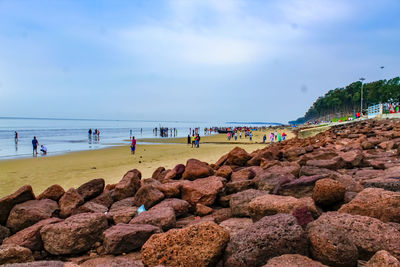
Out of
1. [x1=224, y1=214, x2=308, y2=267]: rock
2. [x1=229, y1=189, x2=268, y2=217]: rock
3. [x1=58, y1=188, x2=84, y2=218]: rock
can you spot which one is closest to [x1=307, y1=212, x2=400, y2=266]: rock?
[x1=224, y1=214, x2=308, y2=267]: rock

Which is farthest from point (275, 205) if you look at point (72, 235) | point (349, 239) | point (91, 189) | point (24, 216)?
point (24, 216)

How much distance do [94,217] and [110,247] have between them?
0.65 m

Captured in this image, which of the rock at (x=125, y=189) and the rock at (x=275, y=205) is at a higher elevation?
the rock at (x=275, y=205)

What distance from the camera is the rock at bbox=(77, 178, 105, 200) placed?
5840 mm

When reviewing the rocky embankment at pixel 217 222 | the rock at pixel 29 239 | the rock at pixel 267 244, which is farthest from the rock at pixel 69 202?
the rock at pixel 267 244

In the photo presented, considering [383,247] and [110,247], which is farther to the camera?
[110,247]

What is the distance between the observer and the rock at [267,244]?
2715 millimetres

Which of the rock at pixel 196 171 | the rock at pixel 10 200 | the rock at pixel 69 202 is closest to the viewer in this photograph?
the rock at pixel 10 200

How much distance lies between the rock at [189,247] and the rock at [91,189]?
3.12 metres

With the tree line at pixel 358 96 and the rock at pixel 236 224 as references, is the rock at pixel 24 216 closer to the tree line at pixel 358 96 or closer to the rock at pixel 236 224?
the rock at pixel 236 224

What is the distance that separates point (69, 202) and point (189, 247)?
3.32 meters

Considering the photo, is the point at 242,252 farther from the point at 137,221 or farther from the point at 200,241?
the point at 137,221

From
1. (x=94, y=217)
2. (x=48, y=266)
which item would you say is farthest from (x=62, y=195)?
(x=48, y=266)

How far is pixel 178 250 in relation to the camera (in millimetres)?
3000
